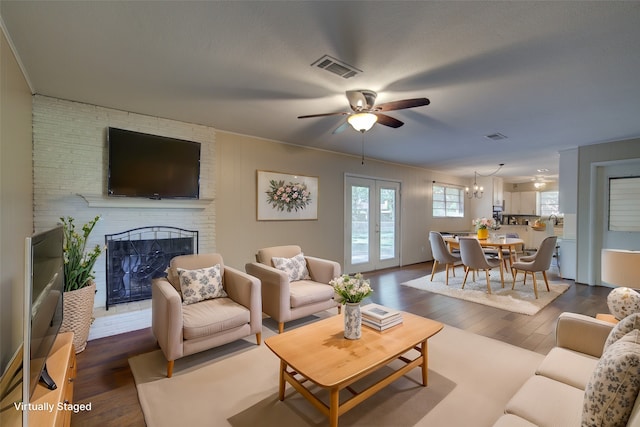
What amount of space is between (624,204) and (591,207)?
408 mm

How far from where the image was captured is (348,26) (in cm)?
177

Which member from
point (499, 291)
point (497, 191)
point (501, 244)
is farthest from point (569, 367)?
point (497, 191)

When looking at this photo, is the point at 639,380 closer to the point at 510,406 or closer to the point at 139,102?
the point at 510,406

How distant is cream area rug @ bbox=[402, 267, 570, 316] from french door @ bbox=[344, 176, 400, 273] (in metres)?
1.12

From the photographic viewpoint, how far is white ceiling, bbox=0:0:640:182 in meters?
1.66

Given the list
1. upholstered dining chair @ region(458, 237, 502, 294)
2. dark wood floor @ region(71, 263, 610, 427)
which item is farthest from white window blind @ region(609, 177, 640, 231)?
upholstered dining chair @ region(458, 237, 502, 294)

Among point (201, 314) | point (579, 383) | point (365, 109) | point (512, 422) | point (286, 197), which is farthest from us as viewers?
point (286, 197)

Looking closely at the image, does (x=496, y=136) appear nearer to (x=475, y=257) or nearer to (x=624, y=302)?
(x=475, y=257)

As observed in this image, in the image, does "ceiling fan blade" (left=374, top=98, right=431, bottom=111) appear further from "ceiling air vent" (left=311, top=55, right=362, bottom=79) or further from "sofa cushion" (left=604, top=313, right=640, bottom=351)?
"sofa cushion" (left=604, top=313, right=640, bottom=351)

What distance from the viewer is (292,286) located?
134 inches

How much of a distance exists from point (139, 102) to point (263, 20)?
2.05 metres

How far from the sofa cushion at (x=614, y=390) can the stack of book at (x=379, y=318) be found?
121cm

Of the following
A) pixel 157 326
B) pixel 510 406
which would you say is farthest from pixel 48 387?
pixel 510 406

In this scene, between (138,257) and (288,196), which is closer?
(138,257)
